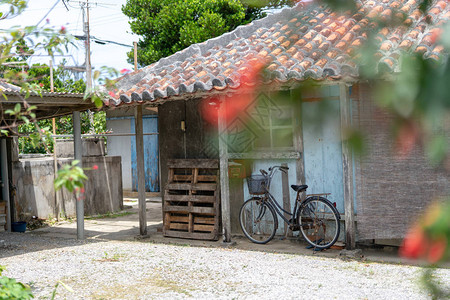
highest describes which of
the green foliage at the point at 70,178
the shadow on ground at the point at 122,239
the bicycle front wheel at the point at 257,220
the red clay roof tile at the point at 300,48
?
the red clay roof tile at the point at 300,48

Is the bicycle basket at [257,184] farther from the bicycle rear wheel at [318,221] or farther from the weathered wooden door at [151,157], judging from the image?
the weathered wooden door at [151,157]

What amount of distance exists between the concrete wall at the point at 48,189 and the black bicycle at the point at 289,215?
5.28m

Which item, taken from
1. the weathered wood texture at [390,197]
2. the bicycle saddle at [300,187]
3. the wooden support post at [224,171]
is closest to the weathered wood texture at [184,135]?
the wooden support post at [224,171]

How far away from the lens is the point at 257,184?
796 cm

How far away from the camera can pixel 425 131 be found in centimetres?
78

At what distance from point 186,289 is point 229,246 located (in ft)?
7.93

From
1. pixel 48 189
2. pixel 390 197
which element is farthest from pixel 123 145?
pixel 390 197

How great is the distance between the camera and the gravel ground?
5.38m

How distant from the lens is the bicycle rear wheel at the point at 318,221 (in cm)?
747

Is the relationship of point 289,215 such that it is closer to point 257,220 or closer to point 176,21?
point 257,220

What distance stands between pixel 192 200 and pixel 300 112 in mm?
7959

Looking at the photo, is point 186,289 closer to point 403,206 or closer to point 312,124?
point 403,206

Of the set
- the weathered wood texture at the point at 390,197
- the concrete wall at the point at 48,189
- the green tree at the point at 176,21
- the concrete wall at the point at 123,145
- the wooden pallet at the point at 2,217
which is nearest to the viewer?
the weathered wood texture at the point at 390,197

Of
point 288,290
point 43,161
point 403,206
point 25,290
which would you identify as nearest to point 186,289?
point 288,290
